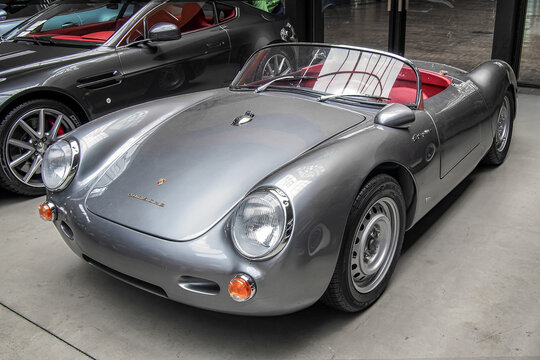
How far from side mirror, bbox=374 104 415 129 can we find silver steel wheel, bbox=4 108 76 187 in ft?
8.11

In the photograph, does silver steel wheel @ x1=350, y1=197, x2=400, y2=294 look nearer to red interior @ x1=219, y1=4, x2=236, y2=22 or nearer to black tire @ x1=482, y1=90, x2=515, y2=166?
black tire @ x1=482, y1=90, x2=515, y2=166

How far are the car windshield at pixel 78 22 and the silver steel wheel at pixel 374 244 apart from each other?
303 centimetres

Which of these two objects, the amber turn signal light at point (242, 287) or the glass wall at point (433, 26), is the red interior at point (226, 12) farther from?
the amber turn signal light at point (242, 287)

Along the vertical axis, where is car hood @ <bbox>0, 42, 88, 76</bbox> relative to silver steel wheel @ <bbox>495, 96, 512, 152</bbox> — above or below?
above

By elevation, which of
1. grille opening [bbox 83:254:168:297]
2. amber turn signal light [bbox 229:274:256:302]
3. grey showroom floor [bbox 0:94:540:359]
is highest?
amber turn signal light [bbox 229:274:256:302]

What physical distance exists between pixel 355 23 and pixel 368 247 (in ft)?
19.2

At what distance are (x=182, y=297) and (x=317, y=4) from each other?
6309 mm

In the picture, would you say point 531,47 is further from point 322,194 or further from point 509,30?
point 322,194

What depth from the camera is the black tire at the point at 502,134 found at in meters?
3.99

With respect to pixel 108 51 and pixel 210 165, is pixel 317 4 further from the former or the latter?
pixel 210 165

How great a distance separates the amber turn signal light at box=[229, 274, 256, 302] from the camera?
1.99m

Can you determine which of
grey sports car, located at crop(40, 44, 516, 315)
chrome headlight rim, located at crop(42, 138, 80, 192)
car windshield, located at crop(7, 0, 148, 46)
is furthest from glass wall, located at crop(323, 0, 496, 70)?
chrome headlight rim, located at crop(42, 138, 80, 192)

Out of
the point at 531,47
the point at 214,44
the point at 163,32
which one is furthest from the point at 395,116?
the point at 531,47

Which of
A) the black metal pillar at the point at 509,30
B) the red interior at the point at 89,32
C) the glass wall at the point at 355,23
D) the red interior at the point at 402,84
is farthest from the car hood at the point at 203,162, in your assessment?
the glass wall at the point at 355,23
